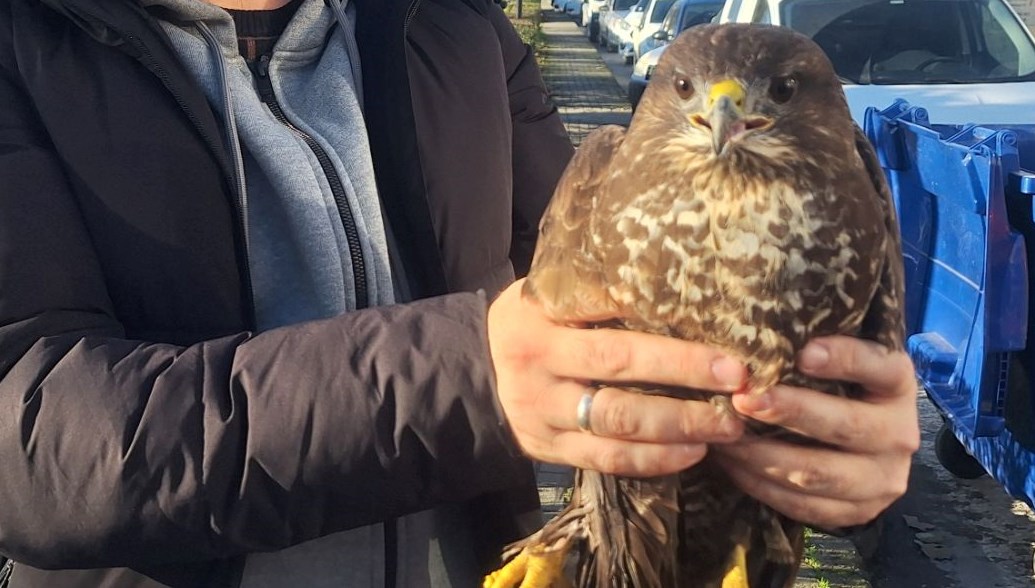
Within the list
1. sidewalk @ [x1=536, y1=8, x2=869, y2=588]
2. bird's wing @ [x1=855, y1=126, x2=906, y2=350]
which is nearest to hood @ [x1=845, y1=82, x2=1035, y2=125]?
sidewalk @ [x1=536, y1=8, x2=869, y2=588]

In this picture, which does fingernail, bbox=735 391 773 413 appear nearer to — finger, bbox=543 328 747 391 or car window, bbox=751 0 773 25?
finger, bbox=543 328 747 391

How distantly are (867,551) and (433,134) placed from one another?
8.31ft

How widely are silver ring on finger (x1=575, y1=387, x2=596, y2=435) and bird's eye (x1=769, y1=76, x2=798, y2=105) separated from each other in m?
0.64

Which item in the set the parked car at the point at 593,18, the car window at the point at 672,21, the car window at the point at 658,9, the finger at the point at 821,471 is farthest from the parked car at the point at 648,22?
the finger at the point at 821,471

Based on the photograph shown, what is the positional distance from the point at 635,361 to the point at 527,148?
0.89 m

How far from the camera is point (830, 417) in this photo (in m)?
1.38

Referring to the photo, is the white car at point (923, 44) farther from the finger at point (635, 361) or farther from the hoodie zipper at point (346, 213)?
the finger at point (635, 361)

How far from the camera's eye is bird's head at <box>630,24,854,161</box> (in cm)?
158

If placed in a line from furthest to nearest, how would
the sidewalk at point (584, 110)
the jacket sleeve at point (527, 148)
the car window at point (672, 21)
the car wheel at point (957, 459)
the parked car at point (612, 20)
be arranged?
the parked car at point (612, 20), the car window at point (672, 21), the car wheel at point (957, 459), the sidewalk at point (584, 110), the jacket sleeve at point (527, 148)

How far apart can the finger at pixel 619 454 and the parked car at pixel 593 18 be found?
27.6 m

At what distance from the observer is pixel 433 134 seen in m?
1.80

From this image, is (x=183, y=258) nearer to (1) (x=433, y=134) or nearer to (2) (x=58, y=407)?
(2) (x=58, y=407)

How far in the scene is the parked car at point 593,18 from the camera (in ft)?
93.9

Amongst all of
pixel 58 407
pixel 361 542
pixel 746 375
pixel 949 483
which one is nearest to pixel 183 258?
pixel 58 407
